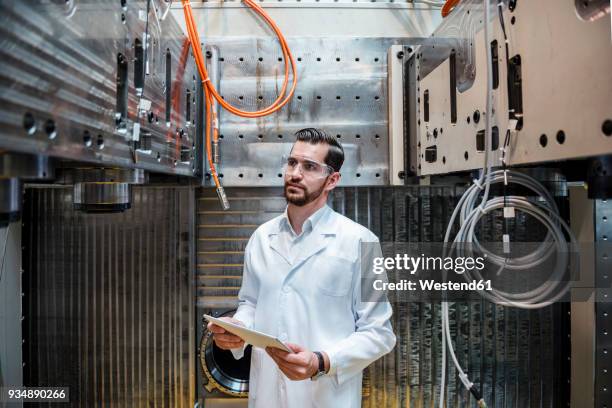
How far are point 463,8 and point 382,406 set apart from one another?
5.97 ft

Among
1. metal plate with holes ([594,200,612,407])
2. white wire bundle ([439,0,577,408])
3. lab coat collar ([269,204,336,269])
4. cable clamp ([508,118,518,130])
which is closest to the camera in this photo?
cable clamp ([508,118,518,130])

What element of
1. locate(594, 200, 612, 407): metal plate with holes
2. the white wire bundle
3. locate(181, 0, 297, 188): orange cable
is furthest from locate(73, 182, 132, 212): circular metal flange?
locate(594, 200, 612, 407): metal plate with holes

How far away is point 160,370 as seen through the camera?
1989mm

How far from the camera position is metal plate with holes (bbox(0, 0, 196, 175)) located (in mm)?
595

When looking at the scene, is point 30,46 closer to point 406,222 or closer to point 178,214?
point 178,214

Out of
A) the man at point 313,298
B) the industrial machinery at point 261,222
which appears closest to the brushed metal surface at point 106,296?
the industrial machinery at point 261,222

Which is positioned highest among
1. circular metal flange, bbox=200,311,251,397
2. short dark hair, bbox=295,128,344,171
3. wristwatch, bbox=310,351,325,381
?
short dark hair, bbox=295,128,344,171

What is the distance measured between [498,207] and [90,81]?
1400 mm

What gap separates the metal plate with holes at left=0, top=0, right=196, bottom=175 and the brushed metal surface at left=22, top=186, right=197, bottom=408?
82cm

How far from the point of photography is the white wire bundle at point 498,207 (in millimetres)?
1076

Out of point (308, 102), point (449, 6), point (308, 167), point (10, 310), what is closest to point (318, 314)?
point (308, 167)

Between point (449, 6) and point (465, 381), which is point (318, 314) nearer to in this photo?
point (465, 381)

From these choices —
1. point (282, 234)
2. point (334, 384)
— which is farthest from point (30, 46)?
point (334, 384)

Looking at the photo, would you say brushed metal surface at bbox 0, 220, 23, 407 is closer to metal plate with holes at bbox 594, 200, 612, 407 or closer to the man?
the man
